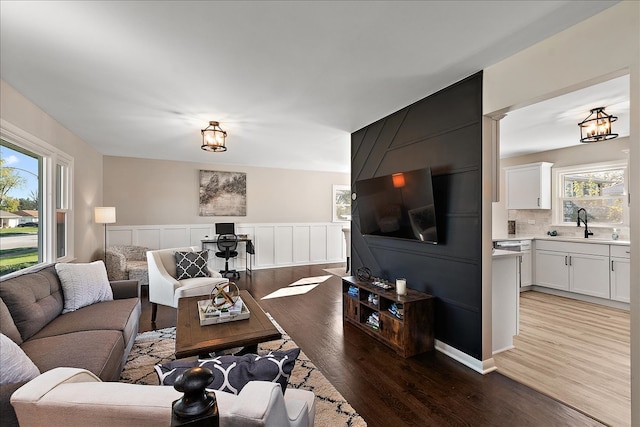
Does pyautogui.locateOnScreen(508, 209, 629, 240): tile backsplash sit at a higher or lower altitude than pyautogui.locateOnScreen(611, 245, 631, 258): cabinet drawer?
higher

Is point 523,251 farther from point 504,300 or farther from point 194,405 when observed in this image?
point 194,405

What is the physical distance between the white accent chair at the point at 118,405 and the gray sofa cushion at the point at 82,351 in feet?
3.35

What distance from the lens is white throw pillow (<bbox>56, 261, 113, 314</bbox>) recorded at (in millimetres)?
2662

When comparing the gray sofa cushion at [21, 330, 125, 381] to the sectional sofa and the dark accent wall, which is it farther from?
the dark accent wall

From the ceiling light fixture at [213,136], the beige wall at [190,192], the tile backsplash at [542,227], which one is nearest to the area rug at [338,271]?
the beige wall at [190,192]

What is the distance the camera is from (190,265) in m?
3.85

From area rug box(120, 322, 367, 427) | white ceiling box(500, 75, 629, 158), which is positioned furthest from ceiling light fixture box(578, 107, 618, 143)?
area rug box(120, 322, 367, 427)

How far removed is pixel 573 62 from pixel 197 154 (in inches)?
217

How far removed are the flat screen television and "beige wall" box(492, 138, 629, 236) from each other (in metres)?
3.62

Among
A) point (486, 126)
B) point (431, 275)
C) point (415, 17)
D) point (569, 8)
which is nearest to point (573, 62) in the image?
point (569, 8)

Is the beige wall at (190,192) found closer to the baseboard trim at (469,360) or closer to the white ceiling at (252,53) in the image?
the white ceiling at (252,53)

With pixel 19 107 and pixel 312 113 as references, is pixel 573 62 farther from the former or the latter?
pixel 19 107

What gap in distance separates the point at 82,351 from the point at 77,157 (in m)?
3.64

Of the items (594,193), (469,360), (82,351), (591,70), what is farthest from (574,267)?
(82,351)
